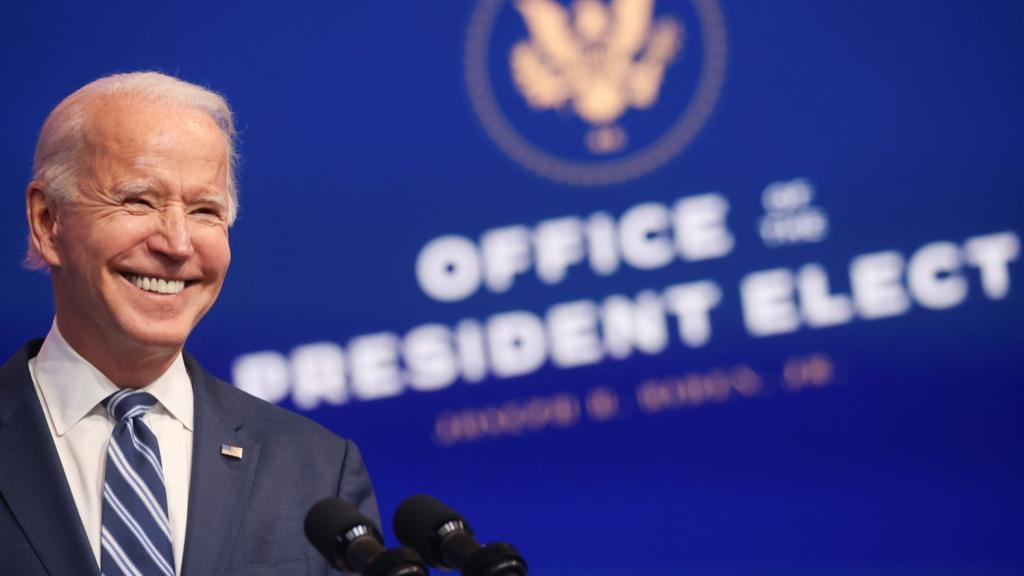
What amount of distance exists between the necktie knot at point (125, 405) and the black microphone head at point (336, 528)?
540 mm

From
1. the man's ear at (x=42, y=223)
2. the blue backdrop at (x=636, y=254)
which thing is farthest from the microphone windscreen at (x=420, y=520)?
the blue backdrop at (x=636, y=254)

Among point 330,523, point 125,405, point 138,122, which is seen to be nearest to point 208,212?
point 138,122

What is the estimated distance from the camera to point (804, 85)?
9.84 feet

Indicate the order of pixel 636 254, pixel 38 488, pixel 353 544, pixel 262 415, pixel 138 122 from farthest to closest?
pixel 636 254 → pixel 262 415 → pixel 138 122 → pixel 38 488 → pixel 353 544

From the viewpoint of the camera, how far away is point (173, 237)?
1467 millimetres

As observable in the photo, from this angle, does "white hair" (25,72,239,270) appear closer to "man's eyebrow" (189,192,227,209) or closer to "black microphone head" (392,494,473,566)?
"man's eyebrow" (189,192,227,209)

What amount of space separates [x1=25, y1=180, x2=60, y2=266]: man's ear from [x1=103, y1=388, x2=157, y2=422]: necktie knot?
7.6 inches

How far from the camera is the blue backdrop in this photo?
9.54 feet

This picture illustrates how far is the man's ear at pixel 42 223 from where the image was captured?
1532 millimetres

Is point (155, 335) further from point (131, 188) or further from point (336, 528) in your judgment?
point (336, 528)

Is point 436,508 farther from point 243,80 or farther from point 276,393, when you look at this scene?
point 243,80

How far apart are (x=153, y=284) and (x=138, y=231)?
0.07 meters

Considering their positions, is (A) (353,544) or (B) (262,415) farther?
(B) (262,415)

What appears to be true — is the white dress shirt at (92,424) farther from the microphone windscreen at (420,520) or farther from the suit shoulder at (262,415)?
the microphone windscreen at (420,520)
